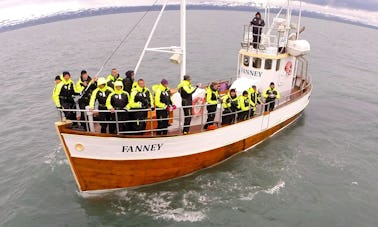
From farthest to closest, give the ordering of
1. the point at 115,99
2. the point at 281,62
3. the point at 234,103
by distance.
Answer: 1. the point at 281,62
2. the point at 234,103
3. the point at 115,99

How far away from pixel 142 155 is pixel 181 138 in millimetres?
1342

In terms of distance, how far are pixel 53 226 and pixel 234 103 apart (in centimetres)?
714

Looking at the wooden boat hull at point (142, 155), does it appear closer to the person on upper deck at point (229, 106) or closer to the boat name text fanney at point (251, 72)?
the person on upper deck at point (229, 106)

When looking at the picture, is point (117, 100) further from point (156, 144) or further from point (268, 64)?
point (268, 64)

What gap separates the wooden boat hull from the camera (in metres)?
9.05

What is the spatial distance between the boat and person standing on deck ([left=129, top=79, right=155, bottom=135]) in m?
0.29

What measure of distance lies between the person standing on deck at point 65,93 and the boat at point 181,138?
0.71 metres

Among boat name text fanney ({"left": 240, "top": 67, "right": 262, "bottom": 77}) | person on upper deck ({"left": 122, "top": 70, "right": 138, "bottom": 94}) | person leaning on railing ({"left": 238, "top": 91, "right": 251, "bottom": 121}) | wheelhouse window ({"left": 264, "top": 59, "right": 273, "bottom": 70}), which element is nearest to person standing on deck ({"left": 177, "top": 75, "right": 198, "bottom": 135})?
person on upper deck ({"left": 122, "top": 70, "right": 138, "bottom": 94})

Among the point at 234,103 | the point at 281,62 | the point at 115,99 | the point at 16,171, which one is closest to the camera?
the point at 115,99

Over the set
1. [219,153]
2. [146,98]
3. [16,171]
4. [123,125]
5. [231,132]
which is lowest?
[16,171]

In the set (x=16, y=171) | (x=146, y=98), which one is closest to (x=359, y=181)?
(x=146, y=98)

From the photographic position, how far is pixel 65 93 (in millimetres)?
9719

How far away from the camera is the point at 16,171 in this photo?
1245 centimetres

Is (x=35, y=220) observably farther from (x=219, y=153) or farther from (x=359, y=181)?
(x=359, y=181)
